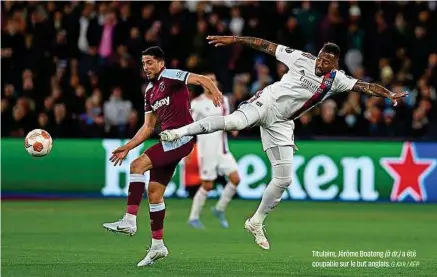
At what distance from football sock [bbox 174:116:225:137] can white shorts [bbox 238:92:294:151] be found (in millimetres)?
446

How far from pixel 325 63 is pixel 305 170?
9.07 metres

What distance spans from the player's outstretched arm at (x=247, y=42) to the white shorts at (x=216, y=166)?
548cm

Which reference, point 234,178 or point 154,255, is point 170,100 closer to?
point 154,255

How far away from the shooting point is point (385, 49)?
23.6 meters

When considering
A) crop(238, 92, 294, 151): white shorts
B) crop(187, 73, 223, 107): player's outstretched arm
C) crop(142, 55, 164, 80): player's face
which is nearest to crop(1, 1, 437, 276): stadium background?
crop(238, 92, 294, 151): white shorts

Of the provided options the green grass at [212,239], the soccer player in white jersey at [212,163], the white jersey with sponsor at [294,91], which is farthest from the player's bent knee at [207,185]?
the white jersey with sponsor at [294,91]

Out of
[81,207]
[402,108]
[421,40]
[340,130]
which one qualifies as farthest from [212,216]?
[421,40]

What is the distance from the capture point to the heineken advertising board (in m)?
21.3

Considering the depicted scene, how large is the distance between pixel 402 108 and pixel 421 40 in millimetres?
1750

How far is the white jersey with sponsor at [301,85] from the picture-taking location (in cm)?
1248

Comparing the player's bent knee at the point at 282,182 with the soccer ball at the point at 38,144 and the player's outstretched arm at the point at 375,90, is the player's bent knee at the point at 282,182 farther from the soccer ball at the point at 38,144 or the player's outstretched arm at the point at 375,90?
the soccer ball at the point at 38,144

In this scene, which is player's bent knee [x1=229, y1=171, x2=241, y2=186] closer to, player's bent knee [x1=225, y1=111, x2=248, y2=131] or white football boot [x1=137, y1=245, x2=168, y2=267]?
player's bent knee [x1=225, y1=111, x2=248, y2=131]

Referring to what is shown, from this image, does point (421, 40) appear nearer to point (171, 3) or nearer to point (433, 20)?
point (433, 20)

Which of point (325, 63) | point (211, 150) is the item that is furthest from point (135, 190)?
point (211, 150)
